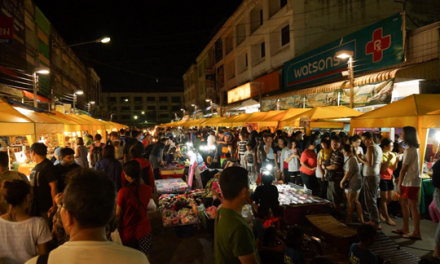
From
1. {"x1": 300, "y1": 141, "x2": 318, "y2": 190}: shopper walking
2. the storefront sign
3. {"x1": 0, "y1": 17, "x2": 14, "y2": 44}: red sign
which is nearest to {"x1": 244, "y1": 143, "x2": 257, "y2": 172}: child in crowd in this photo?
{"x1": 300, "y1": 141, "x2": 318, "y2": 190}: shopper walking

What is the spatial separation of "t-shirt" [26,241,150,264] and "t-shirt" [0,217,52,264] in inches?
58.5

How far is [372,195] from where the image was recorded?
5723mm

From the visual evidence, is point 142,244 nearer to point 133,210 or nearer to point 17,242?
point 133,210

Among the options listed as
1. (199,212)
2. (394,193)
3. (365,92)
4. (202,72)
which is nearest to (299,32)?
(365,92)

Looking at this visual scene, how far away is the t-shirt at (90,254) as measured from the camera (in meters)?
1.23

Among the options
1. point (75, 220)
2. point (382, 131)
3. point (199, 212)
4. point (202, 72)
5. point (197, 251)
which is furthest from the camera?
point (202, 72)

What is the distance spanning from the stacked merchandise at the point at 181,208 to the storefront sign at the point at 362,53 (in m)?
8.05

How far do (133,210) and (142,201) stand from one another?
0.16 metres

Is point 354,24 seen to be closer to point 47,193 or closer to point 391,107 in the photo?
point 391,107

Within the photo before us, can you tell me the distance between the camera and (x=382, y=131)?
9.42m

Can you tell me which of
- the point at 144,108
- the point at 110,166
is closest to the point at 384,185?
the point at 110,166

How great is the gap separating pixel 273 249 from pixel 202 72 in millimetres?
43445

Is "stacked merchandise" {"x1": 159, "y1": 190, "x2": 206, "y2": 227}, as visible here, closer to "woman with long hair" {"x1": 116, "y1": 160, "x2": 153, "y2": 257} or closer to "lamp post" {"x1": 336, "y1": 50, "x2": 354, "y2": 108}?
"woman with long hair" {"x1": 116, "y1": 160, "x2": 153, "y2": 257}

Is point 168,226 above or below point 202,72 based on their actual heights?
below
